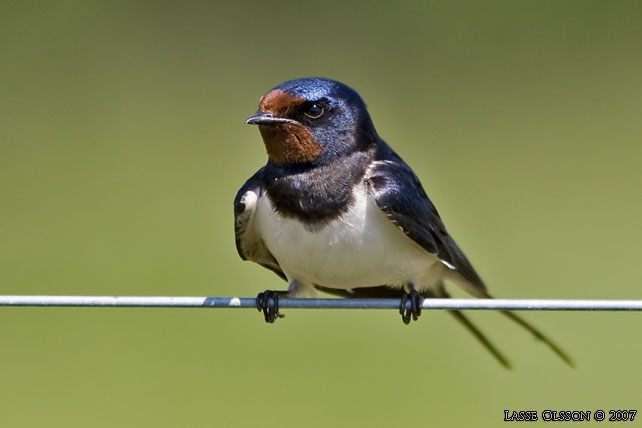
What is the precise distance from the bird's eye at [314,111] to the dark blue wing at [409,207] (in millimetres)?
139

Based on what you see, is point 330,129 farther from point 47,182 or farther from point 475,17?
point 475,17

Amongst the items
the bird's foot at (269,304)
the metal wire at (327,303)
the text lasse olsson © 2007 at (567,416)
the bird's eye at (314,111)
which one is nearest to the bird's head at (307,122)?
the bird's eye at (314,111)

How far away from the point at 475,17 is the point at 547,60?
393 mm

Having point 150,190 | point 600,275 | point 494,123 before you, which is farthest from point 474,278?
point 494,123

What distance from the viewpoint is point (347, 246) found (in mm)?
2035

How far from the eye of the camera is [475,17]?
194 inches

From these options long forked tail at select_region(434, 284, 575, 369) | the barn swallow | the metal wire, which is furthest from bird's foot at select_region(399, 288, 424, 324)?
the metal wire

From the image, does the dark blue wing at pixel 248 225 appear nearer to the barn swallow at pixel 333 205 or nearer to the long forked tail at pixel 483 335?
the barn swallow at pixel 333 205

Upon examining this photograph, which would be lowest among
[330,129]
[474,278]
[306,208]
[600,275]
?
[600,275]

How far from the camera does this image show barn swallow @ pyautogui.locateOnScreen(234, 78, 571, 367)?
204 centimetres

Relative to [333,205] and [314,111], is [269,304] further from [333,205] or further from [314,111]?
[314,111]

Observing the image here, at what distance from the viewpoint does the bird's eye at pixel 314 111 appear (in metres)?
2.09

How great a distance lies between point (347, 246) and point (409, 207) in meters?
0.13

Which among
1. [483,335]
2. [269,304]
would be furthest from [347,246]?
[483,335]
